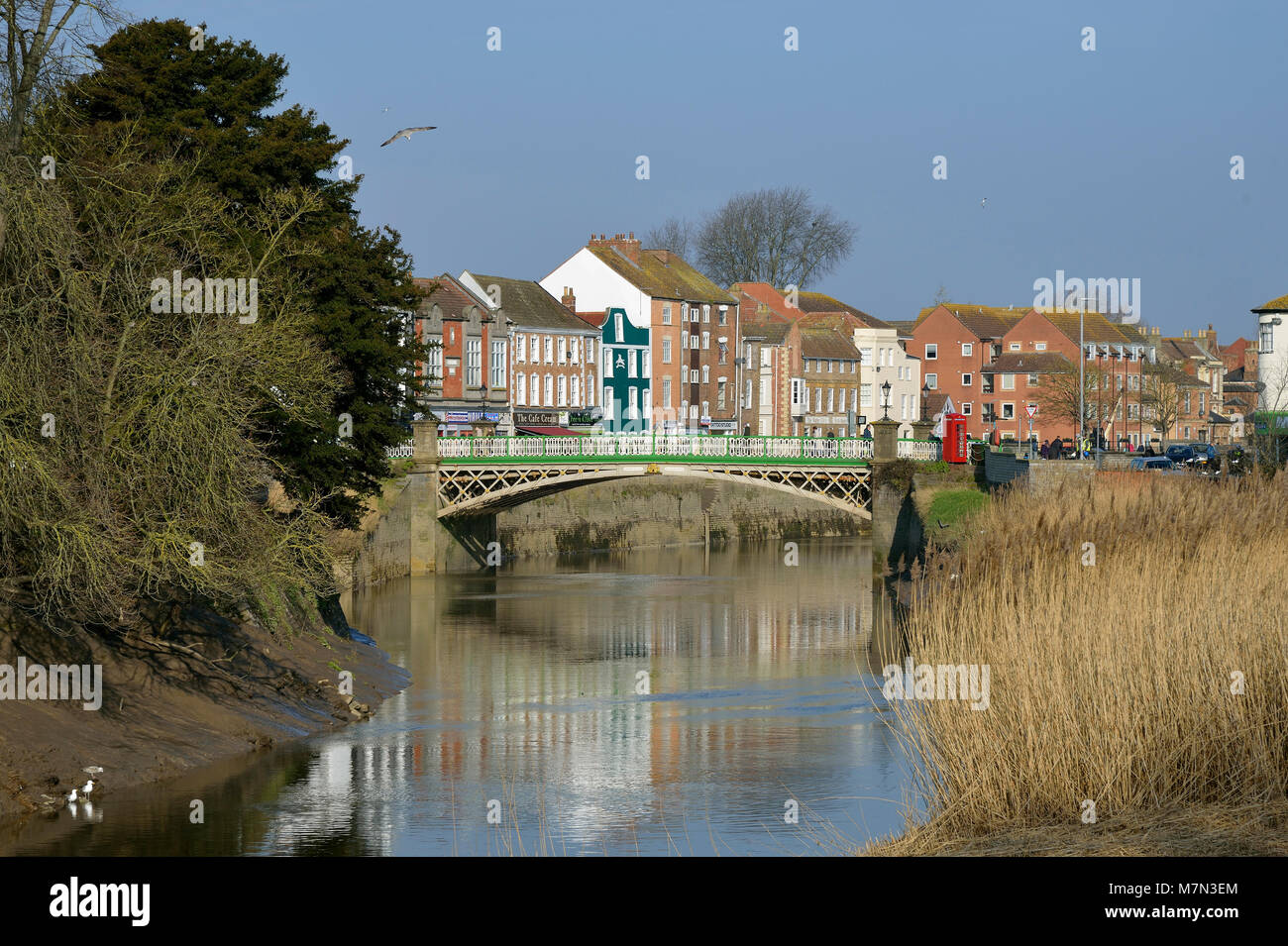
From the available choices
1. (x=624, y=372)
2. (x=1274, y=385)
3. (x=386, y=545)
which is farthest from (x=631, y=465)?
(x=1274, y=385)

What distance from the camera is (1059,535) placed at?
90.0 feet

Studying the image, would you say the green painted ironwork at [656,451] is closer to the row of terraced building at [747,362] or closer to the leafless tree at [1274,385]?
the row of terraced building at [747,362]

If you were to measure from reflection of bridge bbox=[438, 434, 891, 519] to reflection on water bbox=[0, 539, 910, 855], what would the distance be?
34.0ft

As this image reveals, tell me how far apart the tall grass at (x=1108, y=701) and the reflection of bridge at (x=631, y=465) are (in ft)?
138

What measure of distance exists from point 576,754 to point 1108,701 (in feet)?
44.6

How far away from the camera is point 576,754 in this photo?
95.1 feet

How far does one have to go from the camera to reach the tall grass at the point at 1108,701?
16.5 meters

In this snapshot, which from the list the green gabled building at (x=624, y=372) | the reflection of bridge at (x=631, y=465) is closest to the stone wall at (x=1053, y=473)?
the reflection of bridge at (x=631, y=465)

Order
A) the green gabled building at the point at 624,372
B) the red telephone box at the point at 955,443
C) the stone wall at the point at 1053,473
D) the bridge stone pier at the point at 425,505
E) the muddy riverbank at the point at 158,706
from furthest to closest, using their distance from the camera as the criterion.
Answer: the green gabled building at the point at 624,372
the bridge stone pier at the point at 425,505
the red telephone box at the point at 955,443
the stone wall at the point at 1053,473
the muddy riverbank at the point at 158,706

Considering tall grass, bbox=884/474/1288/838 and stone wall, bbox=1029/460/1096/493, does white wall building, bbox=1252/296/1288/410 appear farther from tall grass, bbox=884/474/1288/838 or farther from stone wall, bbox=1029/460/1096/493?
tall grass, bbox=884/474/1288/838

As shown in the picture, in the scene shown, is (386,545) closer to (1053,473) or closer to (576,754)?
(1053,473)

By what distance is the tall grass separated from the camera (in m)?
16.5

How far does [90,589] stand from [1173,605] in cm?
1379
